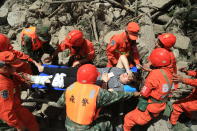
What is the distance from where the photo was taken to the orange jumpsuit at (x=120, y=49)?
530cm

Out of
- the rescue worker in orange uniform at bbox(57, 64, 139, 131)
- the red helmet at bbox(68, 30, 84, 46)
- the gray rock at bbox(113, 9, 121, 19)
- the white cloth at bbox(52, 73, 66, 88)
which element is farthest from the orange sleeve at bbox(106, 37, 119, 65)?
the gray rock at bbox(113, 9, 121, 19)

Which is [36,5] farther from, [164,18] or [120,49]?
[164,18]

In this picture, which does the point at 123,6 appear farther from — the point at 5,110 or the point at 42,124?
Result: the point at 5,110

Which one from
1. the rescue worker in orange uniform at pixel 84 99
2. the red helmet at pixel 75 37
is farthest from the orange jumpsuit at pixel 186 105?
the red helmet at pixel 75 37

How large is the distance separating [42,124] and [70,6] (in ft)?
11.3

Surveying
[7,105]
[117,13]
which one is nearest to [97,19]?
[117,13]

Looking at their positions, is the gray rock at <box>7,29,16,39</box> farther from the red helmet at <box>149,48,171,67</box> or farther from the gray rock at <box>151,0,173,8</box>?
the red helmet at <box>149,48,171,67</box>

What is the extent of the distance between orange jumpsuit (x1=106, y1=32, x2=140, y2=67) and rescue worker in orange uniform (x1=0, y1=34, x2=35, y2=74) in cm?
182

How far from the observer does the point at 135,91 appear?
16.8 feet

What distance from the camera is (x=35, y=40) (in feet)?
17.5

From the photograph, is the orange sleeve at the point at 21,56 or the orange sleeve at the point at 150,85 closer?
the orange sleeve at the point at 150,85

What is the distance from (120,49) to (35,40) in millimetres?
1944

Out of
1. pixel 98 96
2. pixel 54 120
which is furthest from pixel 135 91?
pixel 54 120

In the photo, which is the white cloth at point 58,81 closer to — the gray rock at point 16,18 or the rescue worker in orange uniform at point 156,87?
the rescue worker in orange uniform at point 156,87
